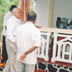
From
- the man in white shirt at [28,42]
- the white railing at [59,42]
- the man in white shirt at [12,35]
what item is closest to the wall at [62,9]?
the white railing at [59,42]

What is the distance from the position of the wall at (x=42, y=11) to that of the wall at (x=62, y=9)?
0.57 meters

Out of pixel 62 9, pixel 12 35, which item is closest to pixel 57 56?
pixel 12 35

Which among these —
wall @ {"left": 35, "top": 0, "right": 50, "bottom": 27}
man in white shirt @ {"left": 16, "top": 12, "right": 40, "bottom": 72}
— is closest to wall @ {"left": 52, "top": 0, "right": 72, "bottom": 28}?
wall @ {"left": 35, "top": 0, "right": 50, "bottom": 27}

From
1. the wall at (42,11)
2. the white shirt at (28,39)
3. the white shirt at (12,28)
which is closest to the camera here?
the white shirt at (28,39)

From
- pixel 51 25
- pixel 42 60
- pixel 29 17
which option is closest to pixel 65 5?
pixel 51 25

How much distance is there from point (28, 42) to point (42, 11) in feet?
15.5

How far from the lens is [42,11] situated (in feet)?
24.6

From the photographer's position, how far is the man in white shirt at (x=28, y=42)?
2.87m

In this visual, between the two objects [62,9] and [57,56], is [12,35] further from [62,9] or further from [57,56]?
[62,9]

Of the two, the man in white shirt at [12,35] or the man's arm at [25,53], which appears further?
the man in white shirt at [12,35]

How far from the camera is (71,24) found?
7.34 m

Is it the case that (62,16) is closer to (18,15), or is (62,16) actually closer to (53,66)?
(53,66)

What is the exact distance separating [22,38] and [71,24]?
15.6 ft

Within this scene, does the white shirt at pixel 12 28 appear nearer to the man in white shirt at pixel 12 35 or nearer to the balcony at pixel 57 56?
the man in white shirt at pixel 12 35
